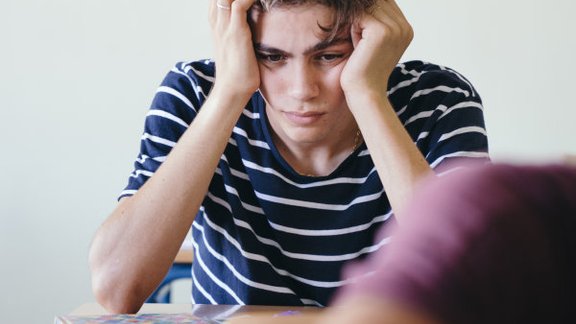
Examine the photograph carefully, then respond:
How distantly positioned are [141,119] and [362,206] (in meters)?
1.28

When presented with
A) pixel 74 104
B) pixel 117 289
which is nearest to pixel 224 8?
pixel 117 289

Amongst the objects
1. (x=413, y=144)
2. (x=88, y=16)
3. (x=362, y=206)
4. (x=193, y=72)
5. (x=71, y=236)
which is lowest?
(x=71, y=236)

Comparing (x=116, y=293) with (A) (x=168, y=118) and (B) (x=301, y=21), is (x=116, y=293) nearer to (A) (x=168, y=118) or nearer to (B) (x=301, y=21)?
(A) (x=168, y=118)

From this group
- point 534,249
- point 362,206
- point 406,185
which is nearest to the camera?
point 534,249

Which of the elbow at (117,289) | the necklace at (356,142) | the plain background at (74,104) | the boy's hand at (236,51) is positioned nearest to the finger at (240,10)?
the boy's hand at (236,51)

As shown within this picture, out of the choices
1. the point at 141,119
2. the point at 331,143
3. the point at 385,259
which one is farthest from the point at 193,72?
the point at 385,259

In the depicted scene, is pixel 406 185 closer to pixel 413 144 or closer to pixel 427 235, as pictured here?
pixel 413 144

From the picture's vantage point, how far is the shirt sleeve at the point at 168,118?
140 centimetres

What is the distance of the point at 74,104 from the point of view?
2.50m

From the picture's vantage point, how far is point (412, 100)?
143cm

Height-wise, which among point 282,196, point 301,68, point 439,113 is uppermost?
point 301,68

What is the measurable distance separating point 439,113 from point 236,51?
36 cm

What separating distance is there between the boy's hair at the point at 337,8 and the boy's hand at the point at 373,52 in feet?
0.07

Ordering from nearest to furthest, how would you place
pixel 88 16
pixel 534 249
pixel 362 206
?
pixel 534 249, pixel 362 206, pixel 88 16
